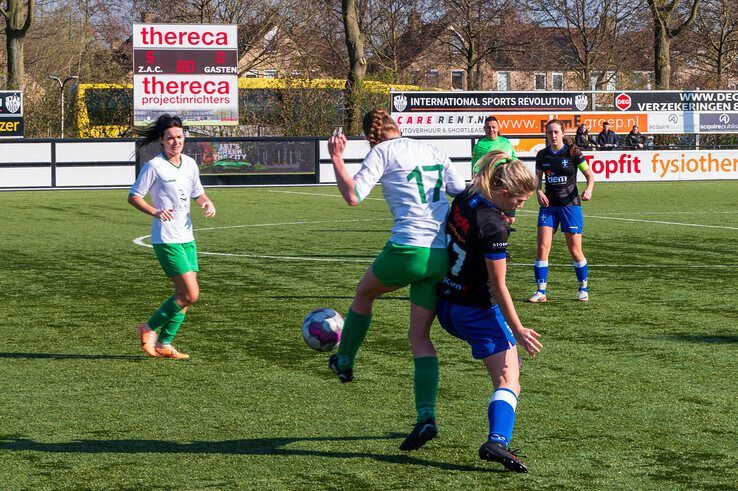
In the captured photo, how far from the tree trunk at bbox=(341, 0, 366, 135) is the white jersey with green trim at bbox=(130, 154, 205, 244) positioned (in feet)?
110

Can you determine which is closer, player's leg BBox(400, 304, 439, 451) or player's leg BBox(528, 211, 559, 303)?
player's leg BBox(400, 304, 439, 451)

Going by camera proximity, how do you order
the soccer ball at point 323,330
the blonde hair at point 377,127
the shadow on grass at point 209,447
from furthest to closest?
the soccer ball at point 323,330
the blonde hair at point 377,127
the shadow on grass at point 209,447

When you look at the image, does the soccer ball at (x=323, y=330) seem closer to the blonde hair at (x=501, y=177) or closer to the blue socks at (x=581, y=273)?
the blonde hair at (x=501, y=177)

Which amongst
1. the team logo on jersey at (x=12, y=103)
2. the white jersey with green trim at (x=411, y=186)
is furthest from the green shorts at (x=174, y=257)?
the team logo on jersey at (x=12, y=103)

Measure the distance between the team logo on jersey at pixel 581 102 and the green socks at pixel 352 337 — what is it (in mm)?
35584

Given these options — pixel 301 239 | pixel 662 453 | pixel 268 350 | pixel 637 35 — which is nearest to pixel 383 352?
pixel 268 350

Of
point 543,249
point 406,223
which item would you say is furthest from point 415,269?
point 543,249

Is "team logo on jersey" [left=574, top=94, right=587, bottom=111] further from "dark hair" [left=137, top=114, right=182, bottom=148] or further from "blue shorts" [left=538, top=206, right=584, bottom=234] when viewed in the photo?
"dark hair" [left=137, top=114, right=182, bottom=148]

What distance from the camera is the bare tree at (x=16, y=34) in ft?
151

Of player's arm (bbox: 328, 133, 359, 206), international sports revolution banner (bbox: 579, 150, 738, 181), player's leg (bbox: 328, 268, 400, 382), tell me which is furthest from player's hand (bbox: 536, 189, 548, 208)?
international sports revolution banner (bbox: 579, 150, 738, 181)

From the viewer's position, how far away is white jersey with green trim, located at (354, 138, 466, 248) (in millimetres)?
6680

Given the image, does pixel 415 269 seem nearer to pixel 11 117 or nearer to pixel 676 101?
pixel 11 117

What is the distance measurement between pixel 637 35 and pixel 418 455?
68.5 m

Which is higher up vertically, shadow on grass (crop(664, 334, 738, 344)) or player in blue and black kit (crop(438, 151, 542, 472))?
player in blue and black kit (crop(438, 151, 542, 472))
